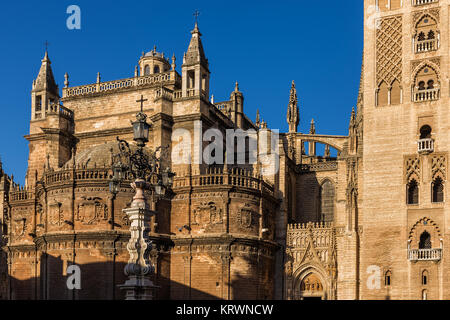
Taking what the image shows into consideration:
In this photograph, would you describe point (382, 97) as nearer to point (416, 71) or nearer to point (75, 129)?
point (416, 71)

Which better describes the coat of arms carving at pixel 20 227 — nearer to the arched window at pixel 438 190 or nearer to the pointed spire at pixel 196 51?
the pointed spire at pixel 196 51

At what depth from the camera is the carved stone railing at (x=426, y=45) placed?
42531 mm

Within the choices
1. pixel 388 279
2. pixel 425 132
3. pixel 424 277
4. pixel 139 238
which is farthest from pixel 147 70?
pixel 139 238

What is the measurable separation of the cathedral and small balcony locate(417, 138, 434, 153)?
64 millimetres

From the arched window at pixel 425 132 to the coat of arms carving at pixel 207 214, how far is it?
1221 centimetres

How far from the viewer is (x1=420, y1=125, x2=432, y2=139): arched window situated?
139 ft

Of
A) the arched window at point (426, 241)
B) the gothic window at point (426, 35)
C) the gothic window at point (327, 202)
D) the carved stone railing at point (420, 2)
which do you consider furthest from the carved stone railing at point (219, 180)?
the carved stone railing at point (420, 2)

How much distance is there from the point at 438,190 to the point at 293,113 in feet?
53.7

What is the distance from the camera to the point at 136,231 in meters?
23.7

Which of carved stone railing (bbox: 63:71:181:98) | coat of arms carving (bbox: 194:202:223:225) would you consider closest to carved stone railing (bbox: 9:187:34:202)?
carved stone railing (bbox: 63:71:181:98)

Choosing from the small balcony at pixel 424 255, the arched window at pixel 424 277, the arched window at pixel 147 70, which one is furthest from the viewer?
the arched window at pixel 147 70

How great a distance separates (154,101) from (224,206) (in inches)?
333

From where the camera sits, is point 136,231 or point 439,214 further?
point 439,214
